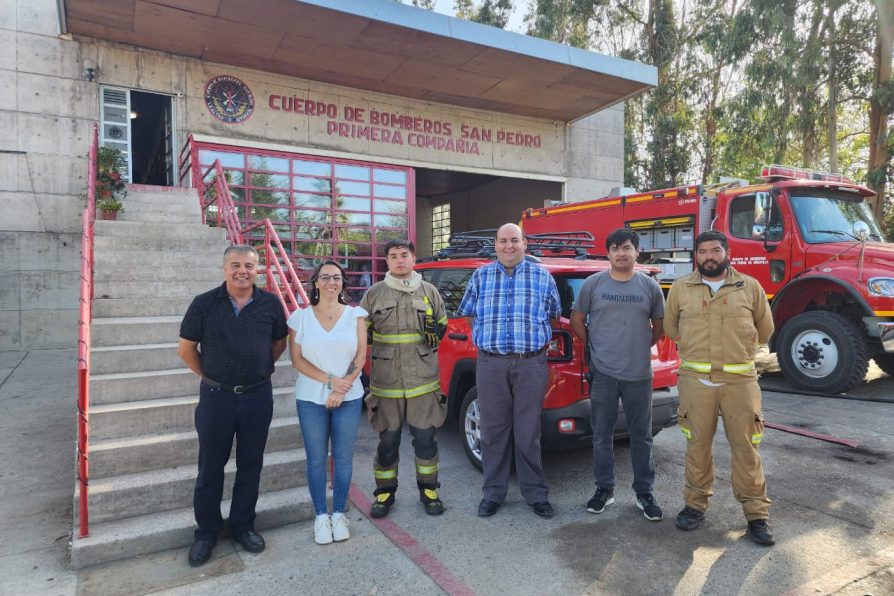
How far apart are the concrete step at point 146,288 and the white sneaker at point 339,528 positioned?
2909mm

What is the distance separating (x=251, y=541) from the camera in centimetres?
322

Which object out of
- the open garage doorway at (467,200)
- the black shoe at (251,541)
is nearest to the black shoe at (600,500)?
the black shoe at (251,541)

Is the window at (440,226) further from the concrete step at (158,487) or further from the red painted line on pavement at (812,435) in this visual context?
the concrete step at (158,487)

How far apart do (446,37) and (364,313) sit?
7.54 metres

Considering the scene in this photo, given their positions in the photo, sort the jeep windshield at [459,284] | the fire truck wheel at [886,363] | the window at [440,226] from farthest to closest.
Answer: the window at [440,226]
the fire truck wheel at [886,363]
the jeep windshield at [459,284]

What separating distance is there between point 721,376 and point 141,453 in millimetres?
3632

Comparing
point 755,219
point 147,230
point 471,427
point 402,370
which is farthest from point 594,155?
point 402,370

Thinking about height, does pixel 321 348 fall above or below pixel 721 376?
above

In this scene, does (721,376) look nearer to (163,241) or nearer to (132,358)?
(132,358)

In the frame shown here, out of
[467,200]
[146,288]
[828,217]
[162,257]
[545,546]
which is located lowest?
[545,546]

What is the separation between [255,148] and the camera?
10531 mm

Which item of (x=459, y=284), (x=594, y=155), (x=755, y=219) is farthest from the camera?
(x=594, y=155)

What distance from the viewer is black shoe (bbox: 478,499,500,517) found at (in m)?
3.68

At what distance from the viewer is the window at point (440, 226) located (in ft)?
73.4
